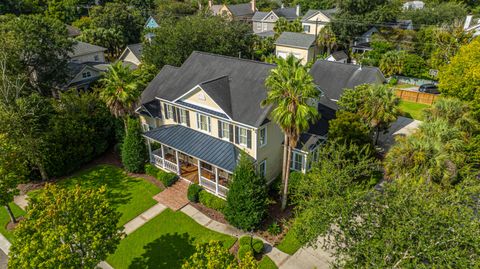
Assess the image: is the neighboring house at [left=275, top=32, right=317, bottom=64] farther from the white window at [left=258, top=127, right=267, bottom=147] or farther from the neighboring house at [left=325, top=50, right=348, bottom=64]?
the white window at [left=258, top=127, right=267, bottom=147]

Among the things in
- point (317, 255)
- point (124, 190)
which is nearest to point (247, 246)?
point (317, 255)

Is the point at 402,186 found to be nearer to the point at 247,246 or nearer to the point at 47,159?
the point at 247,246

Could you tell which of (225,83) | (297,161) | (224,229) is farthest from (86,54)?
(224,229)

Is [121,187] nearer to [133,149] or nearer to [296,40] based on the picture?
[133,149]

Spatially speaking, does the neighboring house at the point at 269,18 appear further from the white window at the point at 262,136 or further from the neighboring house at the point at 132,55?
the white window at the point at 262,136

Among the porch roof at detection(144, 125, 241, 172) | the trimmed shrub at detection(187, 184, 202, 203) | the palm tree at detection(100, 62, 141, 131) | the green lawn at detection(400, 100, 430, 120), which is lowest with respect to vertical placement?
the green lawn at detection(400, 100, 430, 120)

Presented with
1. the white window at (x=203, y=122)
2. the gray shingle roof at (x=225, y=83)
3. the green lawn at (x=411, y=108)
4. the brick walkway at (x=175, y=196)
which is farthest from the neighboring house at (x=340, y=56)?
the brick walkway at (x=175, y=196)

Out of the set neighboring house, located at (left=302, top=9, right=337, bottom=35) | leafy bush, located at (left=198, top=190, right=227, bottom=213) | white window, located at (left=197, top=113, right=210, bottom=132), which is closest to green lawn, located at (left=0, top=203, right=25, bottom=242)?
leafy bush, located at (left=198, top=190, right=227, bottom=213)
